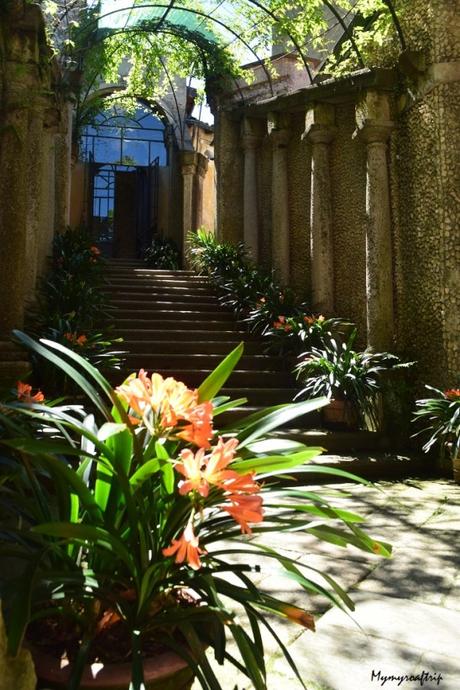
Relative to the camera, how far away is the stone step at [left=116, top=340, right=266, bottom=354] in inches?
236

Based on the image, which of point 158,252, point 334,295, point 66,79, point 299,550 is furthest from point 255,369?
point 158,252

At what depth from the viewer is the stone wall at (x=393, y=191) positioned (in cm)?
486

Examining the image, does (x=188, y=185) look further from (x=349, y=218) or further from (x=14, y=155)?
(x=14, y=155)

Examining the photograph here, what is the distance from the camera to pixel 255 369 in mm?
6168

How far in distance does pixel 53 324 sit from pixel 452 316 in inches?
142

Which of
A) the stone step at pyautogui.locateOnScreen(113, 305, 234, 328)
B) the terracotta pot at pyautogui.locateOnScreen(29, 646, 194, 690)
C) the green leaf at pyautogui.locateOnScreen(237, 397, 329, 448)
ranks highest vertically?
the stone step at pyautogui.locateOnScreen(113, 305, 234, 328)

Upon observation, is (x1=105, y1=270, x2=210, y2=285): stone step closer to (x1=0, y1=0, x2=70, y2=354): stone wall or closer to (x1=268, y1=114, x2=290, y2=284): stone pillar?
(x1=268, y1=114, x2=290, y2=284): stone pillar

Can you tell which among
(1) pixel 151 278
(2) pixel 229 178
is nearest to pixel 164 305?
(1) pixel 151 278

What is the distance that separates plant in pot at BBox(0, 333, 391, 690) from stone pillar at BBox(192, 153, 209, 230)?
1147cm

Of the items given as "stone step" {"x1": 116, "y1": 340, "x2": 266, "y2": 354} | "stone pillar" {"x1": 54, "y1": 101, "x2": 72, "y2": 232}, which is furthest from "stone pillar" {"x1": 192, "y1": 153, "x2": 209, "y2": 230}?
"stone step" {"x1": 116, "y1": 340, "x2": 266, "y2": 354}

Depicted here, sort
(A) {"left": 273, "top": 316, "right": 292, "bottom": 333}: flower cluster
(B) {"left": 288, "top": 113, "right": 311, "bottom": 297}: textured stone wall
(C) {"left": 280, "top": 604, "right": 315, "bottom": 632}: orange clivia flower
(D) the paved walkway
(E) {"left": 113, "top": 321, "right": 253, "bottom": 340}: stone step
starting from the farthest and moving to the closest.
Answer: (B) {"left": 288, "top": 113, "right": 311, "bottom": 297}: textured stone wall, (E) {"left": 113, "top": 321, "right": 253, "bottom": 340}: stone step, (A) {"left": 273, "top": 316, "right": 292, "bottom": 333}: flower cluster, (D) the paved walkway, (C) {"left": 280, "top": 604, "right": 315, "bottom": 632}: orange clivia flower

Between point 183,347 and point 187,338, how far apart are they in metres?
0.38

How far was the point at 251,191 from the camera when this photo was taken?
8.48m

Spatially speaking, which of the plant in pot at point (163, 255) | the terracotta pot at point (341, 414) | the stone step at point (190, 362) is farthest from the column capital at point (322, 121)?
the plant in pot at point (163, 255)
